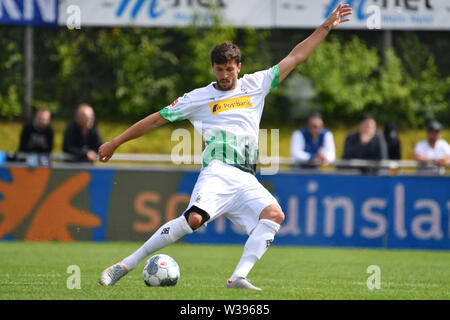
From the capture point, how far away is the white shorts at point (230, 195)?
7.09 meters

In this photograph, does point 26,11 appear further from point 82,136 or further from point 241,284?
point 241,284

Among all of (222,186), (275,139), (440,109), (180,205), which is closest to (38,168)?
(180,205)

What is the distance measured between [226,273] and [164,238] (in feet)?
5.83

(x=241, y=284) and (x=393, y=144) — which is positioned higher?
(x=393, y=144)

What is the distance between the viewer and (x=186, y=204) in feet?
43.1

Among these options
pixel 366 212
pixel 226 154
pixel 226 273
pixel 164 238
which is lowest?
pixel 226 273

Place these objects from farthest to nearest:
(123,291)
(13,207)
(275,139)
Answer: (275,139)
(13,207)
(123,291)

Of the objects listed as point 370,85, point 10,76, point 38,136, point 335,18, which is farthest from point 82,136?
point 370,85

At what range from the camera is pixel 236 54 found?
280 inches

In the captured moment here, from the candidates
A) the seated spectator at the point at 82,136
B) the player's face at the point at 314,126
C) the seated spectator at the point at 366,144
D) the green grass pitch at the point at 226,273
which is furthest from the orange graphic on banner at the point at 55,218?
the seated spectator at the point at 366,144

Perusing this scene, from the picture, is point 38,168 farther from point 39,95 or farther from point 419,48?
point 419,48

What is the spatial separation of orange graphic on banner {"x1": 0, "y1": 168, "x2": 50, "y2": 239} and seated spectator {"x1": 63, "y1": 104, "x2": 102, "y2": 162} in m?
1.10

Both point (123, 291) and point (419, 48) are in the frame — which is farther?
point (419, 48)

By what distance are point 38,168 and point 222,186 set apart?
6.70 metres
